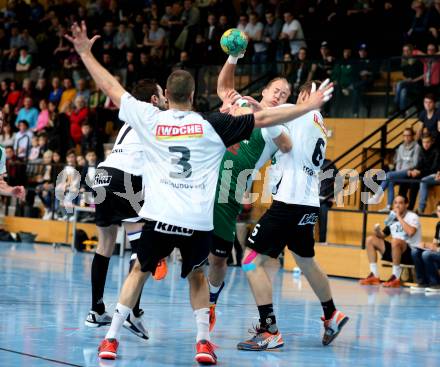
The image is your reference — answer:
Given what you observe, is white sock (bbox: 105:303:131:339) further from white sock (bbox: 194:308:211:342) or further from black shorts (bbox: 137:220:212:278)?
white sock (bbox: 194:308:211:342)

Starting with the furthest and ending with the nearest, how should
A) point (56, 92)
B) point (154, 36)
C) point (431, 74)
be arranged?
1. point (154, 36)
2. point (56, 92)
3. point (431, 74)

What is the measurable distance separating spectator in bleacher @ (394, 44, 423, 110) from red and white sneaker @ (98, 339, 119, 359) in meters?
11.4

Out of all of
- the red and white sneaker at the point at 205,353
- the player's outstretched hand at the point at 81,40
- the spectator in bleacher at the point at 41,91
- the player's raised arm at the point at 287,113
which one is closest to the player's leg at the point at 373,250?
the red and white sneaker at the point at 205,353

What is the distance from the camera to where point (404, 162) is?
50.4 feet

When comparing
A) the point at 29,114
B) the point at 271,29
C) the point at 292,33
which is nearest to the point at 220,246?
the point at 292,33

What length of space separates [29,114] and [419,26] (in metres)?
10.00

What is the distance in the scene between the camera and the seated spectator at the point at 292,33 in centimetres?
1952

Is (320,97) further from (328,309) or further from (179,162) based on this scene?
(328,309)

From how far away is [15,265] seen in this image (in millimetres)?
13547

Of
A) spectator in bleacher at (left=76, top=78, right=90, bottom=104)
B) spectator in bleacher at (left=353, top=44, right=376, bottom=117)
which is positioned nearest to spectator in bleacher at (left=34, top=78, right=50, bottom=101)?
spectator in bleacher at (left=76, top=78, right=90, bottom=104)

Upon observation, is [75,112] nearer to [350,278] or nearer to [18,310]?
[350,278]

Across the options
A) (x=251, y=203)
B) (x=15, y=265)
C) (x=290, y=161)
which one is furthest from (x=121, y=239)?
(x=290, y=161)

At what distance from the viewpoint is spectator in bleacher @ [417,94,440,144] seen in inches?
595

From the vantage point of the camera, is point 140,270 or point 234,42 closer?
point 140,270
